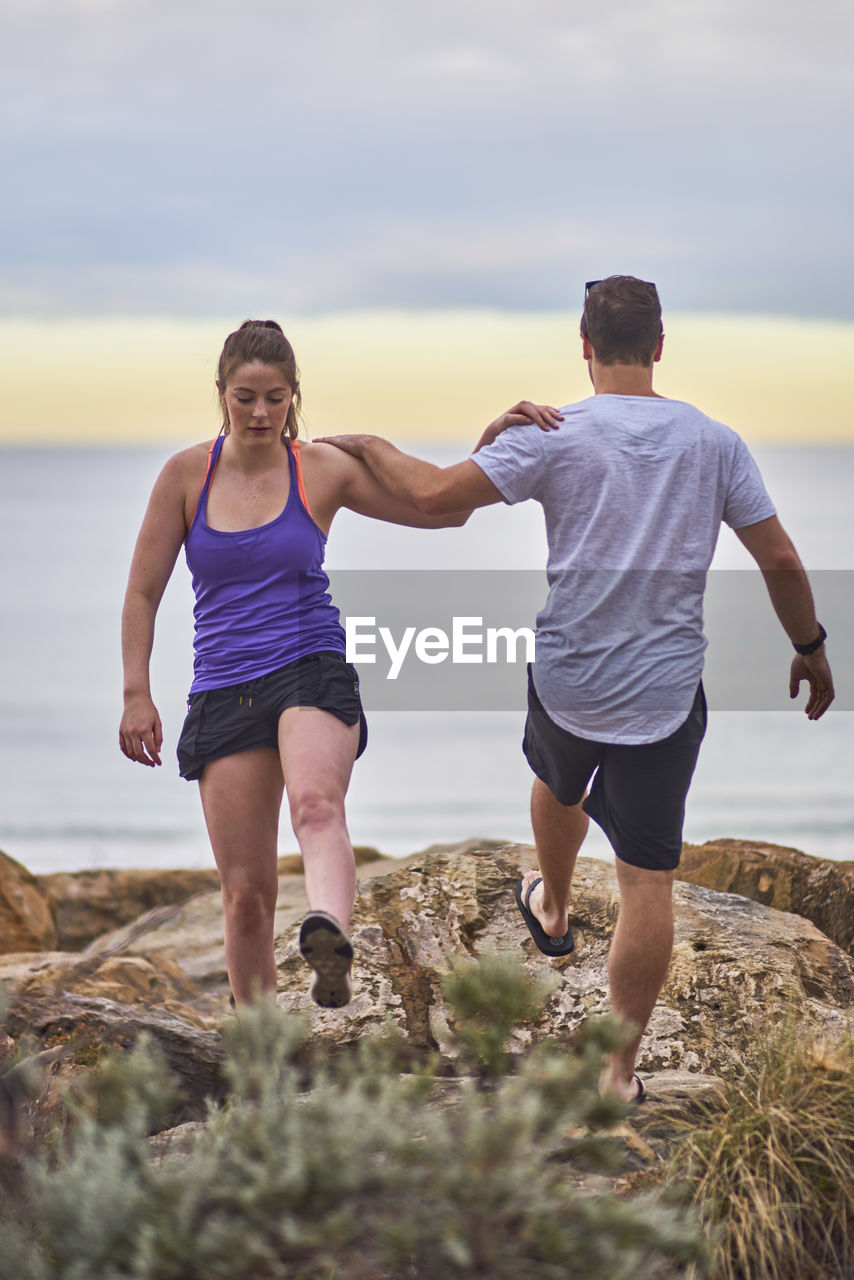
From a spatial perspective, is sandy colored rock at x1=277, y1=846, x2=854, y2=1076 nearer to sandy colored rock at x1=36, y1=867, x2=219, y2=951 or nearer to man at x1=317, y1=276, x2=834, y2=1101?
man at x1=317, y1=276, x2=834, y2=1101

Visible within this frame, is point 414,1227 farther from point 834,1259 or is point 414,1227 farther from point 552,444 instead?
point 552,444

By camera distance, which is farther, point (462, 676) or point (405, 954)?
point (462, 676)

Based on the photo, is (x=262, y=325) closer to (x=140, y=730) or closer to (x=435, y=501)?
(x=435, y=501)

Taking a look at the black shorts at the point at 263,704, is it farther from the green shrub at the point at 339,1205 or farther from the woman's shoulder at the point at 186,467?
the green shrub at the point at 339,1205

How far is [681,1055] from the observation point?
16.2 ft

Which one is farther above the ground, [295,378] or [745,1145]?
[295,378]

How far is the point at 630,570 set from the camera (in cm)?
368

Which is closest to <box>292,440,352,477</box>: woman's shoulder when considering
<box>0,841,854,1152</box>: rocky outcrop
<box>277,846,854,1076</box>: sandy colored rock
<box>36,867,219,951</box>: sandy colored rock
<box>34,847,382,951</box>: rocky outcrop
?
<box>0,841,854,1152</box>: rocky outcrop

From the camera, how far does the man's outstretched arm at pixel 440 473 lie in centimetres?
377

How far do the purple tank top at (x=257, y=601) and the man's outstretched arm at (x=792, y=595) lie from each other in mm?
1289

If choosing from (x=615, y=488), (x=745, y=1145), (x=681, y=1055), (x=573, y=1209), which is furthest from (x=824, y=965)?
(x=573, y=1209)

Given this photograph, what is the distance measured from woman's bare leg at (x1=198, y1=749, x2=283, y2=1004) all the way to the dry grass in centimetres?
144

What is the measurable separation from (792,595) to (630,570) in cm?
57

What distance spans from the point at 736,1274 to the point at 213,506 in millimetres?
2597
